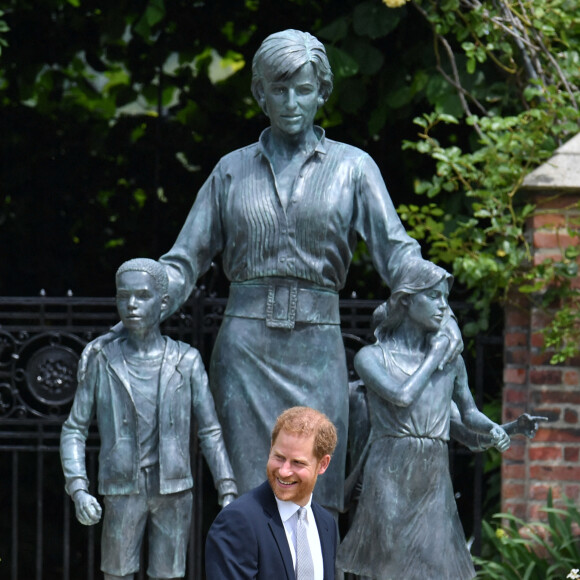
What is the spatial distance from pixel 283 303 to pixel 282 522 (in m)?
1.55

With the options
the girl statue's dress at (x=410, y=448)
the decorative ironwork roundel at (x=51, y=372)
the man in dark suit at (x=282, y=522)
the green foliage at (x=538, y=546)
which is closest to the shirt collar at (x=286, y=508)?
the man in dark suit at (x=282, y=522)

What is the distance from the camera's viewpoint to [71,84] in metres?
8.93

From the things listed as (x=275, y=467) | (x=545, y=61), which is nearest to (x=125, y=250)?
(x=545, y=61)

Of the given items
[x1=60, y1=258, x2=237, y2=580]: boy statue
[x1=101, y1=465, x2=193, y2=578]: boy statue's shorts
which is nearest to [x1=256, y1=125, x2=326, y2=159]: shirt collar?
[x1=60, y1=258, x2=237, y2=580]: boy statue

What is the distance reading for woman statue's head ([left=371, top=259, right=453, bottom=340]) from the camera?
4934 mm

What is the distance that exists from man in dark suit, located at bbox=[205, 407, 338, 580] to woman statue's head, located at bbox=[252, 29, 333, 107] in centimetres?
169

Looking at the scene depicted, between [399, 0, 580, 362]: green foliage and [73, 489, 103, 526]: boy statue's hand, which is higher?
[399, 0, 580, 362]: green foliage

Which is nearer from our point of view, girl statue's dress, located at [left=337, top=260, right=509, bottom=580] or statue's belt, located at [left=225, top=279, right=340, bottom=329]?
girl statue's dress, located at [left=337, top=260, right=509, bottom=580]

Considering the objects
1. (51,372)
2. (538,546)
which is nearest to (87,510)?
(51,372)

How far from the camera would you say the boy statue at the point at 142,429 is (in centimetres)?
496

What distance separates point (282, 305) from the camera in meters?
5.13

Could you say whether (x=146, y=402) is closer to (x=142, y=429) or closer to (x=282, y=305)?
(x=142, y=429)

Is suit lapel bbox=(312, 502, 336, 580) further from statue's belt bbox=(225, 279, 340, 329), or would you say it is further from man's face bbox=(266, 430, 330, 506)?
statue's belt bbox=(225, 279, 340, 329)

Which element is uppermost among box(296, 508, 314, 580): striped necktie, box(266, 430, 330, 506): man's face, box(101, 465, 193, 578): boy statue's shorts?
box(266, 430, 330, 506): man's face
